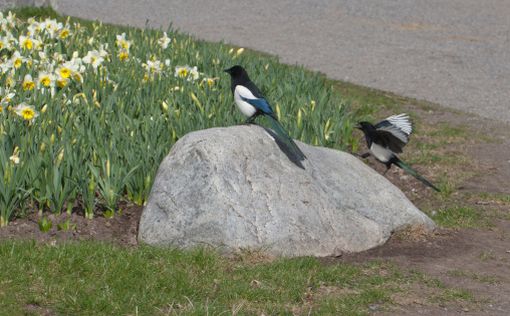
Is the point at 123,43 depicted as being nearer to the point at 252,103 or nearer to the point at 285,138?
the point at 252,103

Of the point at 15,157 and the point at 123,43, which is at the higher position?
the point at 123,43

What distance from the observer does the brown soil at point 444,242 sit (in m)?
5.32

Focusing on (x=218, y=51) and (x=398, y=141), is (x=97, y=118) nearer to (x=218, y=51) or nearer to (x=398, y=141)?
(x=398, y=141)

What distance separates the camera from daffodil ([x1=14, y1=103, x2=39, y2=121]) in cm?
675

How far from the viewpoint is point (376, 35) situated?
13.8m

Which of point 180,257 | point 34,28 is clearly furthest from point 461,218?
point 34,28

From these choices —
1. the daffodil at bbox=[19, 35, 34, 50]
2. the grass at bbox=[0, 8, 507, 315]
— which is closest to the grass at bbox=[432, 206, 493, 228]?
the grass at bbox=[0, 8, 507, 315]

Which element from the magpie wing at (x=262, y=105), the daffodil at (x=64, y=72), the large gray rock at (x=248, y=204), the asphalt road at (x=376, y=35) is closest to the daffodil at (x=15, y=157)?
the large gray rock at (x=248, y=204)

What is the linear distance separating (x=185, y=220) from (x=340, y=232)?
1.01 meters

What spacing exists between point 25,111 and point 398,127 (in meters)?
2.64

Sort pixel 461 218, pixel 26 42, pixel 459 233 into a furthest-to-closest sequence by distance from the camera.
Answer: pixel 26 42 → pixel 461 218 → pixel 459 233

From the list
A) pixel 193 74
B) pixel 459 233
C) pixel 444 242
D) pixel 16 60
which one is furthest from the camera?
pixel 193 74

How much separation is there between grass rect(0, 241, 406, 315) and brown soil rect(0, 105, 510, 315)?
0.26 m

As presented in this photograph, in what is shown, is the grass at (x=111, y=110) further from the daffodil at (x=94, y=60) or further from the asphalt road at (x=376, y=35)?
the asphalt road at (x=376, y=35)
